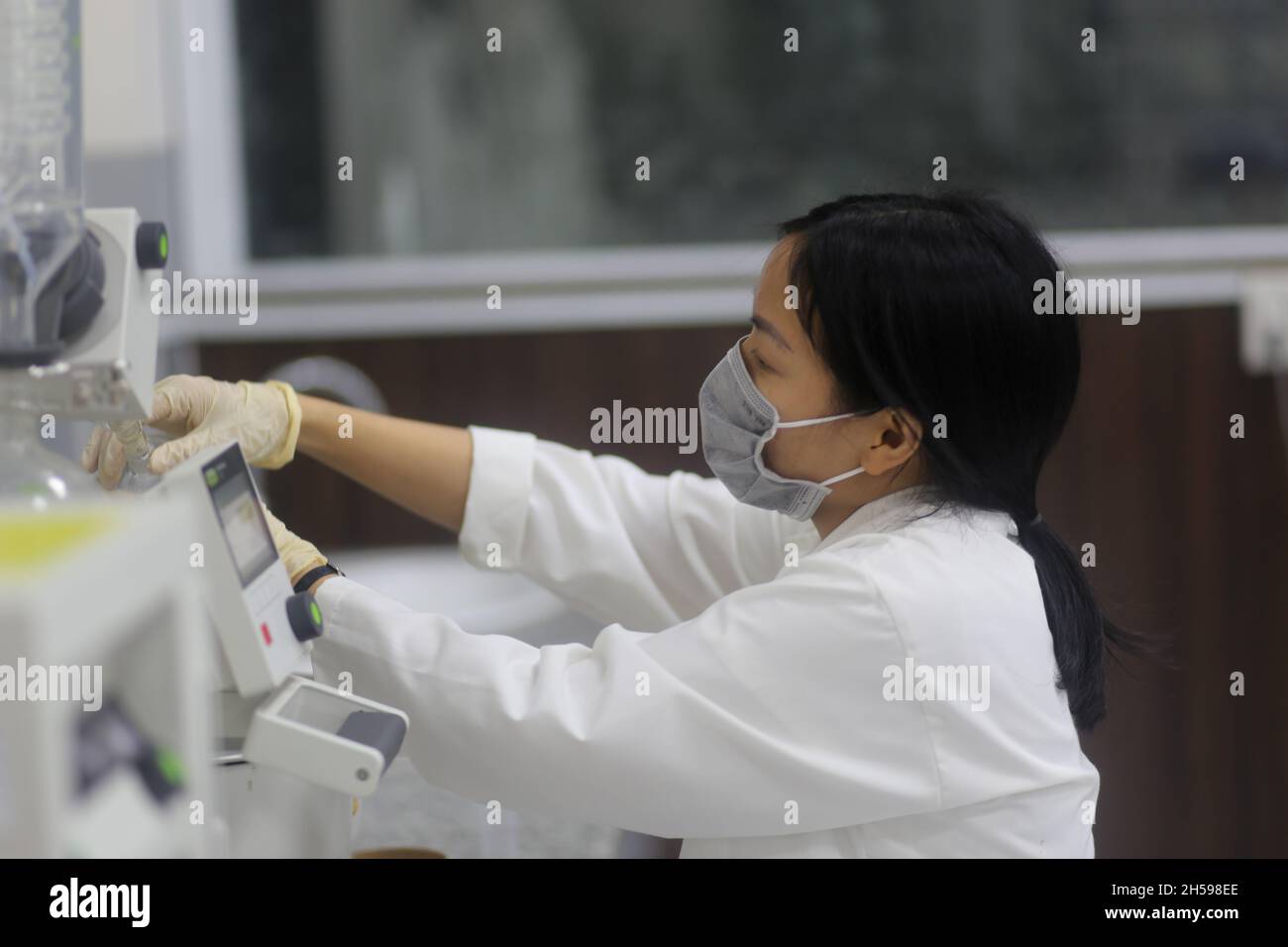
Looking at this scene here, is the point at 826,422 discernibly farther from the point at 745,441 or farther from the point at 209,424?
the point at 209,424

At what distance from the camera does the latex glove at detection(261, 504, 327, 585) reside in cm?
113

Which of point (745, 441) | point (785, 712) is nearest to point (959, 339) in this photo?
point (745, 441)

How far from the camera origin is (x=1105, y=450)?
2.56 metres

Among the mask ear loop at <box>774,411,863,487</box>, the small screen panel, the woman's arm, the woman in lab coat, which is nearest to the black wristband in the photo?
the woman in lab coat

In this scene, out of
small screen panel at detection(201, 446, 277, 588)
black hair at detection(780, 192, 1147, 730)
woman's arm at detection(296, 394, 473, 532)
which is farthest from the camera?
woman's arm at detection(296, 394, 473, 532)

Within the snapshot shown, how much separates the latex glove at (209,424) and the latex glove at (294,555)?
0.10 metres

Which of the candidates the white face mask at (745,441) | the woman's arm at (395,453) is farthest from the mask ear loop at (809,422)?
the woman's arm at (395,453)

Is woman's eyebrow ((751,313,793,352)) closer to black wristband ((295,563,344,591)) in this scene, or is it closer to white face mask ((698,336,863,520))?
white face mask ((698,336,863,520))

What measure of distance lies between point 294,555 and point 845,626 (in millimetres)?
486

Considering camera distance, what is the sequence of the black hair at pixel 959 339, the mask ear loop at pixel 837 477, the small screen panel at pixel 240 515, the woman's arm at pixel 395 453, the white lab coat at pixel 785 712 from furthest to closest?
the woman's arm at pixel 395 453 → the mask ear loop at pixel 837 477 → the black hair at pixel 959 339 → the white lab coat at pixel 785 712 → the small screen panel at pixel 240 515

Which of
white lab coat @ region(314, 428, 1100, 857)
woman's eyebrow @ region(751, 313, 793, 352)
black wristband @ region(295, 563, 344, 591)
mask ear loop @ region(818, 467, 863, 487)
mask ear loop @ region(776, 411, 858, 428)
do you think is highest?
woman's eyebrow @ region(751, 313, 793, 352)

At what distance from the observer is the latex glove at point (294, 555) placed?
113 cm

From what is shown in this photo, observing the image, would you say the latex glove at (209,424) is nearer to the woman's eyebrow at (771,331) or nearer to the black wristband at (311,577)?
the black wristband at (311,577)

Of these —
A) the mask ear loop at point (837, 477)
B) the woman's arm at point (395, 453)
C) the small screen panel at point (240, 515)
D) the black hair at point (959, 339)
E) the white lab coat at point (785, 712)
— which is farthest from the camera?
the woman's arm at point (395, 453)
